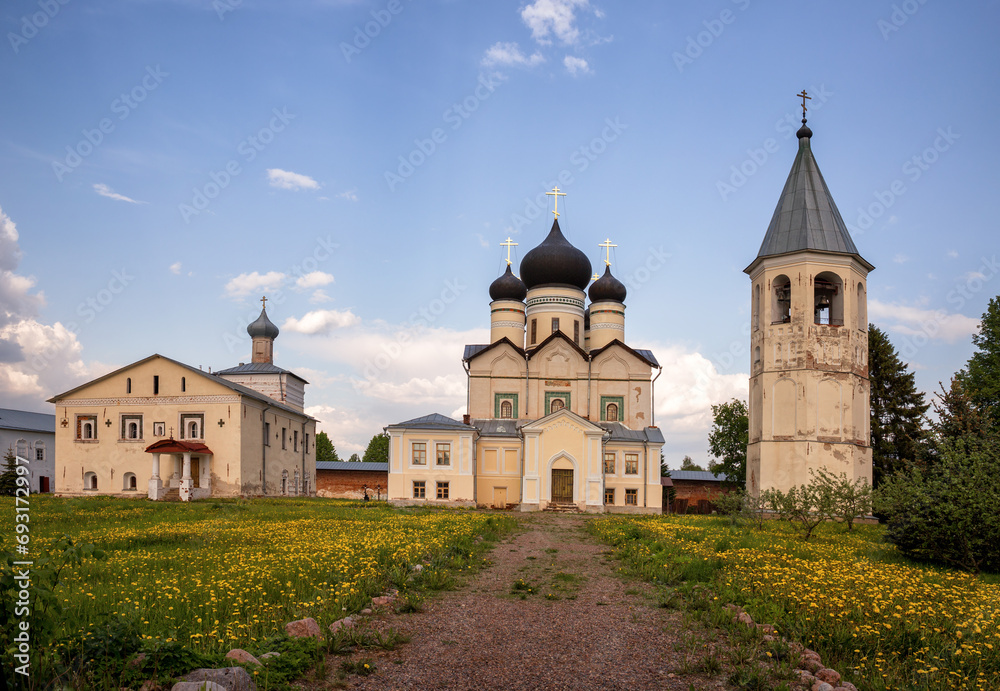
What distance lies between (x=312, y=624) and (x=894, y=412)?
34.3 m

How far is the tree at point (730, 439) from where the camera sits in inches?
1801

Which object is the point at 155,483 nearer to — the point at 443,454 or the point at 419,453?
the point at 419,453

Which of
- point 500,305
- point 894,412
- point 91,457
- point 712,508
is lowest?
point 712,508

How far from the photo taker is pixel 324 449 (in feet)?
264

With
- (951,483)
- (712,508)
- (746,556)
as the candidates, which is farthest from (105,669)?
(712,508)

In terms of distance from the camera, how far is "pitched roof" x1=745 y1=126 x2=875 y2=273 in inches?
1248

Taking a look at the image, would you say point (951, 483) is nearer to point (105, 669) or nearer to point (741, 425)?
point (105, 669)

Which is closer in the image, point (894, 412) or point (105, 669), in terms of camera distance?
point (105, 669)

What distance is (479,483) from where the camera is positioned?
118 feet

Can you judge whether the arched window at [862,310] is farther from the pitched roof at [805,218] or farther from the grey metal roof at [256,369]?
the grey metal roof at [256,369]

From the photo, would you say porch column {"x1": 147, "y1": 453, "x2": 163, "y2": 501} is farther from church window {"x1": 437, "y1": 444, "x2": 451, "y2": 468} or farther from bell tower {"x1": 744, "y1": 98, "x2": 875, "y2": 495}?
bell tower {"x1": 744, "y1": 98, "x2": 875, "y2": 495}

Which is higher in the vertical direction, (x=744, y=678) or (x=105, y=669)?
(x=105, y=669)

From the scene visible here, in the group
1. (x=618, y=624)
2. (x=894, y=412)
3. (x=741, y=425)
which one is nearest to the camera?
(x=618, y=624)

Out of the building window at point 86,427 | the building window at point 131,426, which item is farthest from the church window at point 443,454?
the building window at point 86,427
